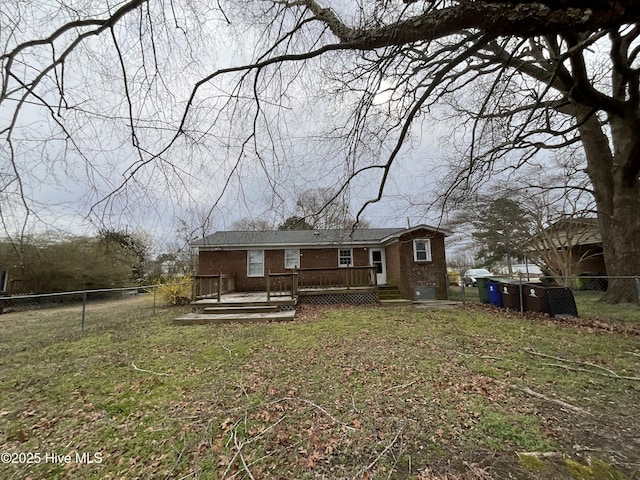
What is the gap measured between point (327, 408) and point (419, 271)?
1104 cm

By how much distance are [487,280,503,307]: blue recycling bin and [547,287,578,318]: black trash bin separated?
222 cm

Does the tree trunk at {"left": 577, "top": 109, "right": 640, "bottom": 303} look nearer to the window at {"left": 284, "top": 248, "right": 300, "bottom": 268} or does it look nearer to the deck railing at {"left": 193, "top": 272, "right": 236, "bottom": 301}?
the window at {"left": 284, "top": 248, "right": 300, "bottom": 268}

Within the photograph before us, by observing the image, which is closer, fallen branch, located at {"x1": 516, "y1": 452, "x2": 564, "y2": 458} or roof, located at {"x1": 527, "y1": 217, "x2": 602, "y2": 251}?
fallen branch, located at {"x1": 516, "y1": 452, "x2": 564, "y2": 458}

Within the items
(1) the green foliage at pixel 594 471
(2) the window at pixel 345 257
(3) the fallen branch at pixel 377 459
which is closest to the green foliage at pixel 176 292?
(2) the window at pixel 345 257

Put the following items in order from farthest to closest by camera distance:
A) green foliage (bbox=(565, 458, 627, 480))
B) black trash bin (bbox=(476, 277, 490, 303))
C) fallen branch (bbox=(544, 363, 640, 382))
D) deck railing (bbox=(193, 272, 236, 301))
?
black trash bin (bbox=(476, 277, 490, 303)) → deck railing (bbox=(193, 272, 236, 301)) → fallen branch (bbox=(544, 363, 640, 382)) → green foliage (bbox=(565, 458, 627, 480))

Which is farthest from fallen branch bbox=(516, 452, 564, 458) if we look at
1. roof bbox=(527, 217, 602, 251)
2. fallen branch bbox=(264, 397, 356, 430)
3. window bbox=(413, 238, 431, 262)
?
roof bbox=(527, 217, 602, 251)

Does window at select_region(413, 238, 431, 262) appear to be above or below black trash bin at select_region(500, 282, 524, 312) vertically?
above

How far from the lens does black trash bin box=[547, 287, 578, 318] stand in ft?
25.8

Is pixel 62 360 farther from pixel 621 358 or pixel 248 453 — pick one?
pixel 621 358

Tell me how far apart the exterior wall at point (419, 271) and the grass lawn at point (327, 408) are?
6819 millimetres

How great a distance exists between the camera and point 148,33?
2465 millimetres

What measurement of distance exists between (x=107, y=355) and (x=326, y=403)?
459cm

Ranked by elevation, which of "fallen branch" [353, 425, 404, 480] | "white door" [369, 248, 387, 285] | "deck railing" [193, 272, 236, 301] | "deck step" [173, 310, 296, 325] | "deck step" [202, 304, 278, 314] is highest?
"white door" [369, 248, 387, 285]

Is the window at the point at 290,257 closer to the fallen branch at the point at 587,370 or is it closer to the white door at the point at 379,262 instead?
the white door at the point at 379,262
